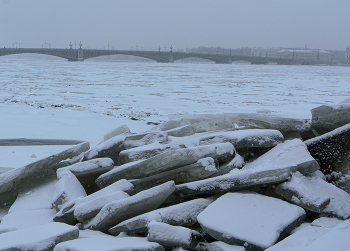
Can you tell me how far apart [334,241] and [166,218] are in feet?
3.64

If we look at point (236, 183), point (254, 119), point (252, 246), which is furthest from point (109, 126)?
point (252, 246)

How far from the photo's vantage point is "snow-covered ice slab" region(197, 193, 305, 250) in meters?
2.24

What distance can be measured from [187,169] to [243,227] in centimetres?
89

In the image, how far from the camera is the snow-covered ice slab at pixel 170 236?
7.30 feet

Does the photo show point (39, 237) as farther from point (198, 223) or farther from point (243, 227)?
point (243, 227)

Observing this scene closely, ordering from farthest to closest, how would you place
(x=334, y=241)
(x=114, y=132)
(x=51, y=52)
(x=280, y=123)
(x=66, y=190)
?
(x=51, y=52), (x=114, y=132), (x=280, y=123), (x=66, y=190), (x=334, y=241)

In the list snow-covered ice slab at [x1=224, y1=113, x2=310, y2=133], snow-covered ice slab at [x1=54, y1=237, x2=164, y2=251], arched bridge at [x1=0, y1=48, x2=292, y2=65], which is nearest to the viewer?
snow-covered ice slab at [x1=54, y1=237, x2=164, y2=251]

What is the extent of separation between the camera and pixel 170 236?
2230mm

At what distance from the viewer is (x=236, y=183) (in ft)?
9.04

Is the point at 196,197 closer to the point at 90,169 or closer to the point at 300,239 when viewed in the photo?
the point at 300,239

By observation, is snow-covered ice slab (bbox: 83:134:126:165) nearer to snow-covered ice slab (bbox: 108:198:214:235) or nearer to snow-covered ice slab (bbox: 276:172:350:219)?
snow-covered ice slab (bbox: 108:198:214:235)

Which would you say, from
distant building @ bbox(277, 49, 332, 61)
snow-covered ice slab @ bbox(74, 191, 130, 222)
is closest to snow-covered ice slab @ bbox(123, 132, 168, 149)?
snow-covered ice slab @ bbox(74, 191, 130, 222)

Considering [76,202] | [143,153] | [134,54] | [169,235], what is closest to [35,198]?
[76,202]

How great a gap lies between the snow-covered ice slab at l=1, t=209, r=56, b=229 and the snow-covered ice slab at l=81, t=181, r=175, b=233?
53 cm
